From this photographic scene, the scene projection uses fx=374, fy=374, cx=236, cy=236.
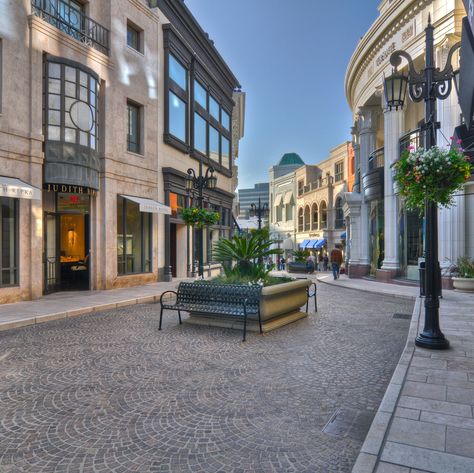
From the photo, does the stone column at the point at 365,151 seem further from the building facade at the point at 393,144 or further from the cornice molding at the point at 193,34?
the cornice molding at the point at 193,34

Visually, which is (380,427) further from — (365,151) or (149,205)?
(365,151)

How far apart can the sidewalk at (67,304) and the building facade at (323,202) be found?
103 feet

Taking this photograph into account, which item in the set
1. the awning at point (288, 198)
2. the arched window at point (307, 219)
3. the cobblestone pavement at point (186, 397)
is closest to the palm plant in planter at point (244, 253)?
the cobblestone pavement at point (186, 397)

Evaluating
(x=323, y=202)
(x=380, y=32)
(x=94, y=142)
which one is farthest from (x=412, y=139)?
(x=323, y=202)

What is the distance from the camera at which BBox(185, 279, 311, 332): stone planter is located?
7535 millimetres

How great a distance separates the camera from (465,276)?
44.6 ft

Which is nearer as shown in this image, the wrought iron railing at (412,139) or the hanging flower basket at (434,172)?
the hanging flower basket at (434,172)

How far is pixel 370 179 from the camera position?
20.3 metres

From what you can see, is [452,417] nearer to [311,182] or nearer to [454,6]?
[454,6]

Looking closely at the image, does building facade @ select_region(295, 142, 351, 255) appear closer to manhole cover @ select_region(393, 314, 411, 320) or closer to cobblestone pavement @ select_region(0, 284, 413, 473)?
manhole cover @ select_region(393, 314, 411, 320)

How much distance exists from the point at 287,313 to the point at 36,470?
630 cm

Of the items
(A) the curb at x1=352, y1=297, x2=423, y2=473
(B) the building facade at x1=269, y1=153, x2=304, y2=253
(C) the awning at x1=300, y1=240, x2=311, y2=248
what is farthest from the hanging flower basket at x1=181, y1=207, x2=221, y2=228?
(B) the building facade at x1=269, y1=153, x2=304, y2=253

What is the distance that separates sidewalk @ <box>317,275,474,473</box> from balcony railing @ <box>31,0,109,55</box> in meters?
14.4

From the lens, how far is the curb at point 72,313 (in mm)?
8164
